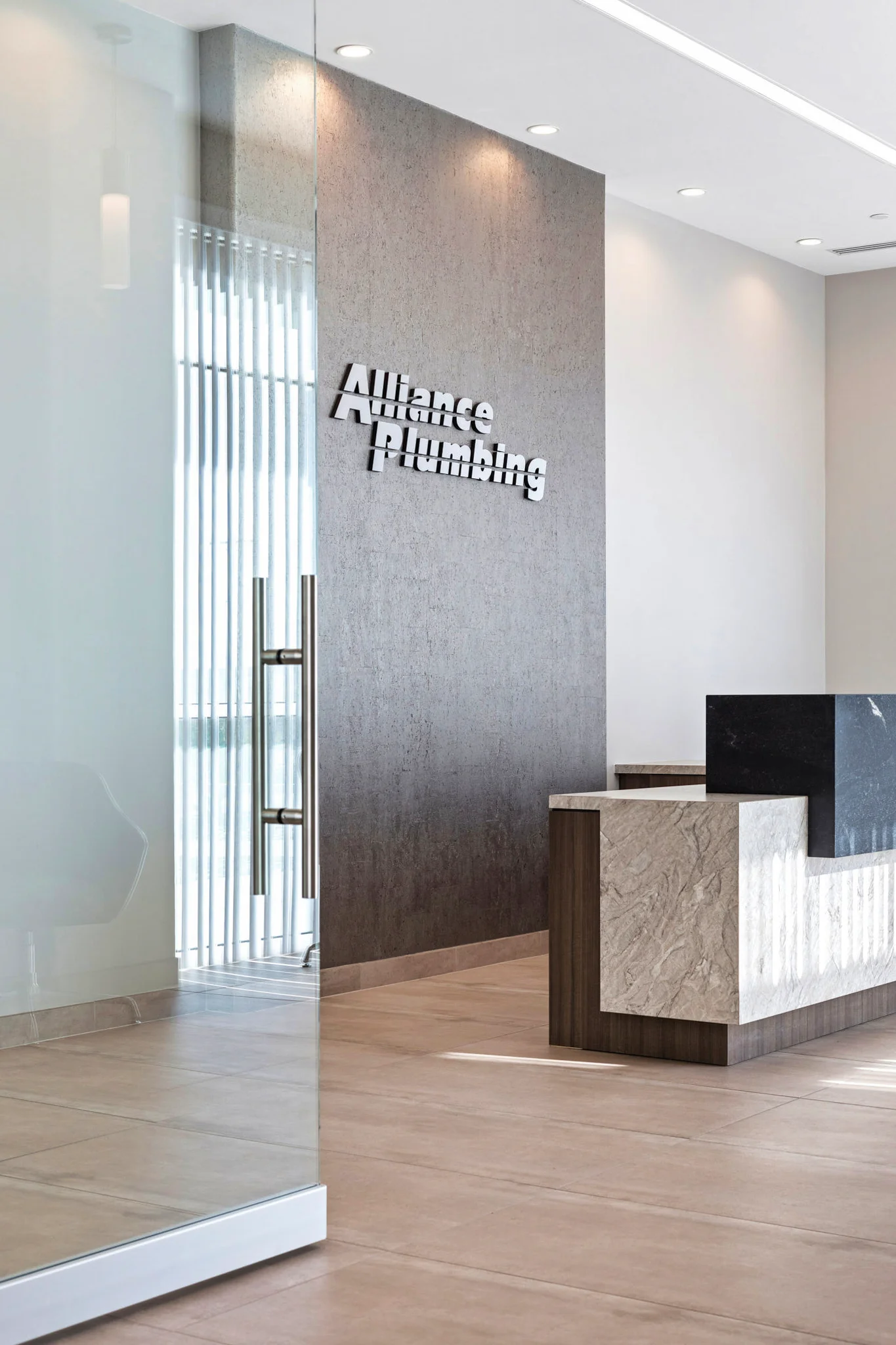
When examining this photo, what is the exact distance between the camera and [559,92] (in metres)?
6.77

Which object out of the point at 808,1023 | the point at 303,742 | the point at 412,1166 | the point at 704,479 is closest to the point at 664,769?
the point at 704,479

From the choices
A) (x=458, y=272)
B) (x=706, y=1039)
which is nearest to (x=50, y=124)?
(x=706, y=1039)

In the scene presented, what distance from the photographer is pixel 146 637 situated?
9.11 ft

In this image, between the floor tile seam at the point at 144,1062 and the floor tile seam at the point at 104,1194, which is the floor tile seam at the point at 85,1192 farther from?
the floor tile seam at the point at 144,1062

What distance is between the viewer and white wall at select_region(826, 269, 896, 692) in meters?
9.83

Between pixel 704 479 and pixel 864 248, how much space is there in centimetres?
185

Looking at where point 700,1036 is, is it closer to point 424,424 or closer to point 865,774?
point 865,774

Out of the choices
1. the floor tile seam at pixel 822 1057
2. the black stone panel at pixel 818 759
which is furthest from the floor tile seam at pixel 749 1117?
the black stone panel at pixel 818 759

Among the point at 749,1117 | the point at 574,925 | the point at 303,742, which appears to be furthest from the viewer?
the point at 574,925

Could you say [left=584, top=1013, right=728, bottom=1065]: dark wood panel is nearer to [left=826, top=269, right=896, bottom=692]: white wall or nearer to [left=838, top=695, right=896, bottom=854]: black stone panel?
[left=838, top=695, right=896, bottom=854]: black stone panel

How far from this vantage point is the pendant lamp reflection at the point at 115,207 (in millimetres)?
2691

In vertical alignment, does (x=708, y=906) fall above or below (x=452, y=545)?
below

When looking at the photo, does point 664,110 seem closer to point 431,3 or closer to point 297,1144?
point 431,3

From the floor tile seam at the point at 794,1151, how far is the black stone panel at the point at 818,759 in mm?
1404
